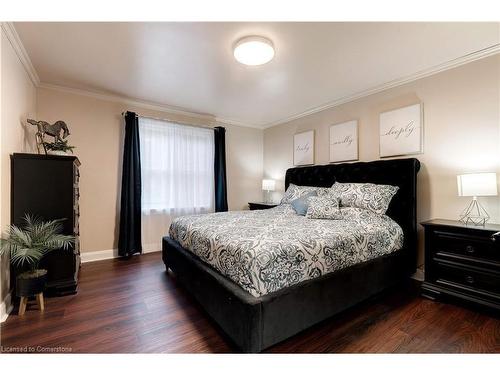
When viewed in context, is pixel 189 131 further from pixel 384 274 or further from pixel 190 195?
pixel 384 274

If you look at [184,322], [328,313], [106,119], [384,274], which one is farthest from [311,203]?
[106,119]

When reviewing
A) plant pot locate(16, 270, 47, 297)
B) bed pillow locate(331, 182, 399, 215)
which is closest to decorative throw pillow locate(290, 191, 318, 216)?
bed pillow locate(331, 182, 399, 215)

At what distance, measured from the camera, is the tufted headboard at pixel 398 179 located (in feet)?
8.21

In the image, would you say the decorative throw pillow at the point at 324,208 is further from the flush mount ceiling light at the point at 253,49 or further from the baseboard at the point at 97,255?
the baseboard at the point at 97,255

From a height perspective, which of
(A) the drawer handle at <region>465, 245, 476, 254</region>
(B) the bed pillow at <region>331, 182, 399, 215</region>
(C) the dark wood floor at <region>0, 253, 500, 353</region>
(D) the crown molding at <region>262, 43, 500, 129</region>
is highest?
(D) the crown molding at <region>262, 43, 500, 129</region>

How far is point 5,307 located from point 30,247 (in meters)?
0.51

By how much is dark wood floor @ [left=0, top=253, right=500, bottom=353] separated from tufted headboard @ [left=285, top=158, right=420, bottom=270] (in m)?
0.72

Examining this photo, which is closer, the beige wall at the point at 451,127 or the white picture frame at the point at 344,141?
the beige wall at the point at 451,127

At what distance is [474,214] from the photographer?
7.33 ft

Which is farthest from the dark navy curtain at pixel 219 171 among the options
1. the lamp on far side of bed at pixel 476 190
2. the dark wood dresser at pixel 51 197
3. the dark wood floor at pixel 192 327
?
the lamp on far side of bed at pixel 476 190

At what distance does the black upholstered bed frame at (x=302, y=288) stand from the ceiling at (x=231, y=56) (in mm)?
1119

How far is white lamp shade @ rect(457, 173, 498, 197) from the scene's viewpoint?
1914 millimetres

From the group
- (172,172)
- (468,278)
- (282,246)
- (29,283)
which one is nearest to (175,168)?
(172,172)

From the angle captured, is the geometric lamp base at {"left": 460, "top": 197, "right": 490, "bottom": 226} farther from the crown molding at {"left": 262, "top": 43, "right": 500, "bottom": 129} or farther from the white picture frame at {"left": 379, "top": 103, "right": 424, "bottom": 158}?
the crown molding at {"left": 262, "top": 43, "right": 500, "bottom": 129}
